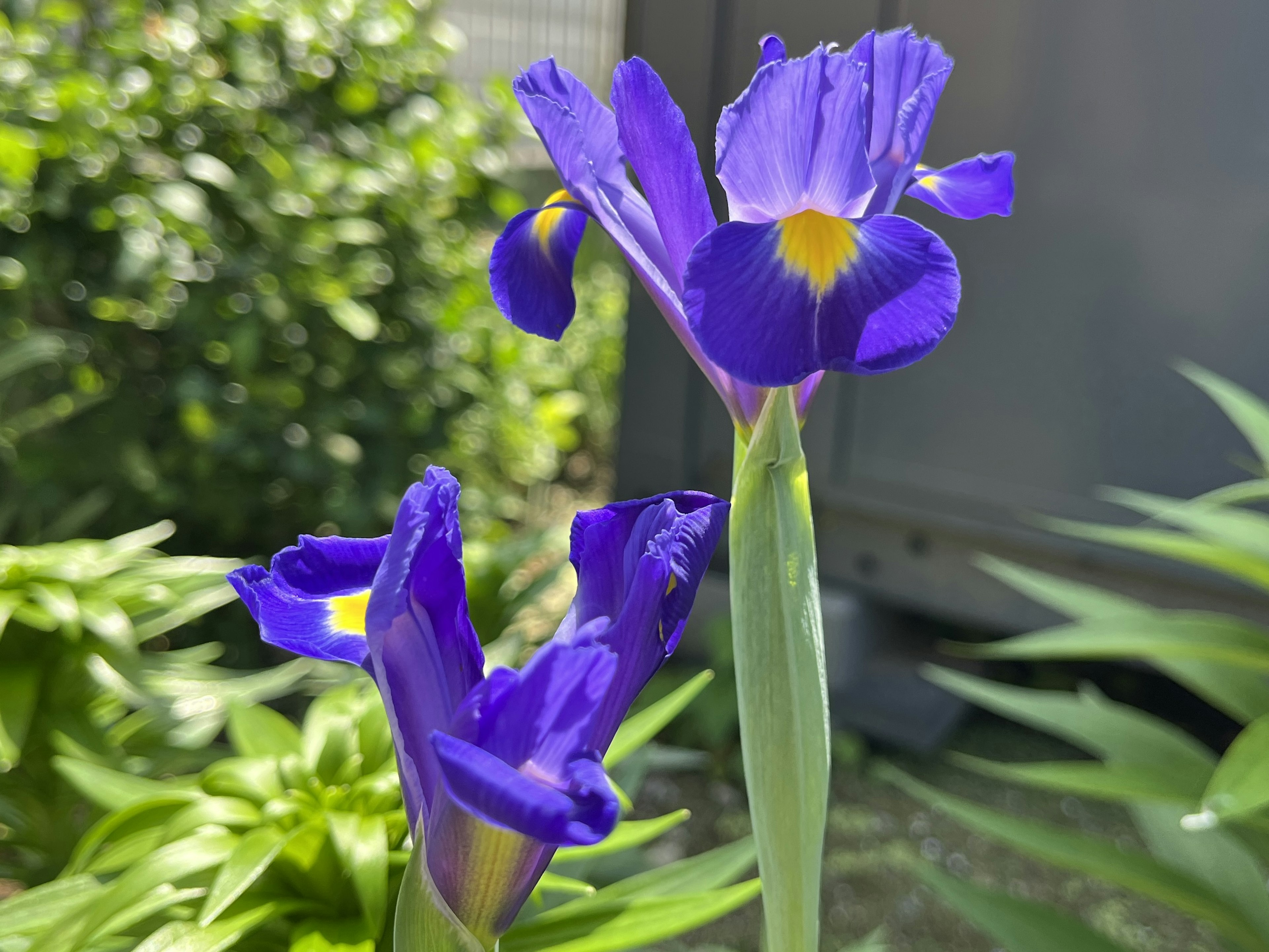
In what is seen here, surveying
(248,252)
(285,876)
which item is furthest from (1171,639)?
(248,252)

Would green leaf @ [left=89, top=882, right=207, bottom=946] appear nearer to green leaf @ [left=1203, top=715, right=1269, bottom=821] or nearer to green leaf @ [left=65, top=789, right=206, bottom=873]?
green leaf @ [left=65, top=789, right=206, bottom=873]

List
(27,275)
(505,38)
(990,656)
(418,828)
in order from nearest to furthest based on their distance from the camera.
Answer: (418,828) → (27,275) → (990,656) → (505,38)

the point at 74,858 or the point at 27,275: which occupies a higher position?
the point at 27,275

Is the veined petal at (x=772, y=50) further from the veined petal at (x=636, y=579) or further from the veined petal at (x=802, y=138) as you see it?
the veined petal at (x=636, y=579)

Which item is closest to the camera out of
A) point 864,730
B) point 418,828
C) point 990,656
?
point 418,828

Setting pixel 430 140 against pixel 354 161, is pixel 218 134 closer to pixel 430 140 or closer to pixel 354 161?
pixel 354 161

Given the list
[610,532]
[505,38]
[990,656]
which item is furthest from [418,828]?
[505,38]

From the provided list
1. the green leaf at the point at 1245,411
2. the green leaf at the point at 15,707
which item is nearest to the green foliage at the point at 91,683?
the green leaf at the point at 15,707

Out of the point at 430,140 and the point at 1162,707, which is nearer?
the point at 430,140
